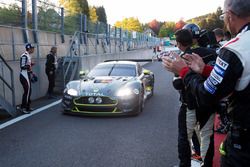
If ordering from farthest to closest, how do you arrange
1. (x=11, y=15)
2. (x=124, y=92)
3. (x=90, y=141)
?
(x=11, y=15), (x=124, y=92), (x=90, y=141)

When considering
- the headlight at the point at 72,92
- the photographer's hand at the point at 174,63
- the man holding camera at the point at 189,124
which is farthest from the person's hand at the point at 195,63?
the headlight at the point at 72,92

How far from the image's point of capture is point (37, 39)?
1338cm

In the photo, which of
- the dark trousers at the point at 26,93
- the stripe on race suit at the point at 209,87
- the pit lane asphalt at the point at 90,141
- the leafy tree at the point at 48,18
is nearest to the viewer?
the stripe on race suit at the point at 209,87

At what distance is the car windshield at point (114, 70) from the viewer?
9792 millimetres

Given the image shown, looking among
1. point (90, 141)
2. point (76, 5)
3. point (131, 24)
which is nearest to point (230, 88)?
point (90, 141)

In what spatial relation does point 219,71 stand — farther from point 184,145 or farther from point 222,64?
point 184,145

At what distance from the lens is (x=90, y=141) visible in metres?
6.16

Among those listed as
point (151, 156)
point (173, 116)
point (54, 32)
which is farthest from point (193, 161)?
point (54, 32)

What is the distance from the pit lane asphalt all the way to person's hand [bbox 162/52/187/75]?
266 cm

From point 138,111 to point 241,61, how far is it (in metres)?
6.71

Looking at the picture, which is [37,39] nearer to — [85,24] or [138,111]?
[138,111]

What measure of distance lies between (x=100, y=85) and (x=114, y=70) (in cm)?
145

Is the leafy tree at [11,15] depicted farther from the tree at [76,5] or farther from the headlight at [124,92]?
the tree at [76,5]

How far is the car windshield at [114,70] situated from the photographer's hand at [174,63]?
7212mm
